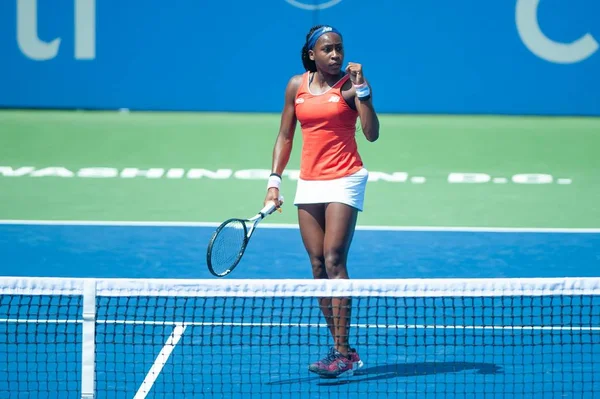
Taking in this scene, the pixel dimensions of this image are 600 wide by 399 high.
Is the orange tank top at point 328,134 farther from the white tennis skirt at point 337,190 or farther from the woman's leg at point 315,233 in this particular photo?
the woman's leg at point 315,233

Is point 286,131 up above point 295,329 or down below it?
→ above

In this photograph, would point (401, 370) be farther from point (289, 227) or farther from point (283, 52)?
point (283, 52)

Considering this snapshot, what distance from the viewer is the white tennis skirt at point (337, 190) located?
614 centimetres

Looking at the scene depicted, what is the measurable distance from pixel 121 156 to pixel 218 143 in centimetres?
148

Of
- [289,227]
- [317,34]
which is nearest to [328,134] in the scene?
[317,34]

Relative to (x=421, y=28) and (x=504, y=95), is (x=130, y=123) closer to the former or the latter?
(x=421, y=28)

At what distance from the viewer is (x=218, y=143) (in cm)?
1481

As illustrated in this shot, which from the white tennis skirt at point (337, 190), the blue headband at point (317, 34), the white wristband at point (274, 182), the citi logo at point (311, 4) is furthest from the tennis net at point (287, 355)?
the citi logo at point (311, 4)

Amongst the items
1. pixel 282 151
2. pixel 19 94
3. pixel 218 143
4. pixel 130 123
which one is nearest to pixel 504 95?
pixel 218 143

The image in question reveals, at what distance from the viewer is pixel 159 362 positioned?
6.27m

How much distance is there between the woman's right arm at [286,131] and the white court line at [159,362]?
1.05 meters

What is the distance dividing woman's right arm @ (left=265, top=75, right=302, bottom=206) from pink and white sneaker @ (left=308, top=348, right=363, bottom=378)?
3.22 ft

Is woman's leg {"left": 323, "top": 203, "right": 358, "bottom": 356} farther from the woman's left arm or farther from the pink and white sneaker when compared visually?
the woman's left arm

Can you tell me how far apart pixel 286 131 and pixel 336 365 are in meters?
1.47
